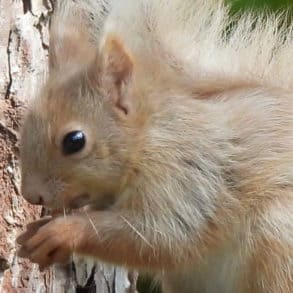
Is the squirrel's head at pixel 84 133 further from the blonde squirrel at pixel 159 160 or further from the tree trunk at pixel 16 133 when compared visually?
the tree trunk at pixel 16 133

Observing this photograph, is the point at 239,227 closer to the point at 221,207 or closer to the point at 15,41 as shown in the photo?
the point at 221,207

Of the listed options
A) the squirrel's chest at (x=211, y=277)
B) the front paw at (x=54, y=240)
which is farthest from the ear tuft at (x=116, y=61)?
the squirrel's chest at (x=211, y=277)

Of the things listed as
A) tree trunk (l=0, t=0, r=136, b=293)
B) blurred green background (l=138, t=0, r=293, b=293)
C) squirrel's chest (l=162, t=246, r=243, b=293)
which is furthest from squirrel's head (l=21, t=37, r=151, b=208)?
blurred green background (l=138, t=0, r=293, b=293)

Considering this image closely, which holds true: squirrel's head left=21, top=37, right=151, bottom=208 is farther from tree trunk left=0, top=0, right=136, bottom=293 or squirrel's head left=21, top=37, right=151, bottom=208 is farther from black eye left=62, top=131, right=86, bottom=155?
A: tree trunk left=0, top=0, right=136, bottom=293

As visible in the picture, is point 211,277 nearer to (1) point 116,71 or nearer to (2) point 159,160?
(2) point 159,160

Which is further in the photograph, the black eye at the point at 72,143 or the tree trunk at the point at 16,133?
the tree trunk at the point at 16,133

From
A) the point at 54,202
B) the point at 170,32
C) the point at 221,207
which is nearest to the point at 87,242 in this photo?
the point at 54,202
